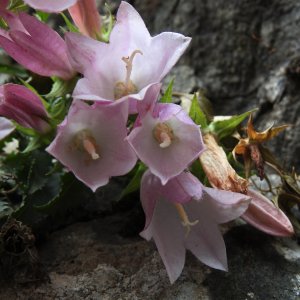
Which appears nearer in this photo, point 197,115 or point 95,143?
point 95,143

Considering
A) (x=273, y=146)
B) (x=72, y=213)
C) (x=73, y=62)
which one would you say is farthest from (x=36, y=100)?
(x=273, y=146)

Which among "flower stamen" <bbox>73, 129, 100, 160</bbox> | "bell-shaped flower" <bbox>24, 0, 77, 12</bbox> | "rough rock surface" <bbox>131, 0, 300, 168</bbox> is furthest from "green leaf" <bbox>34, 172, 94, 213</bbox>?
"rough rock surface" <bbox>131, 0, 300, 168</bbox>

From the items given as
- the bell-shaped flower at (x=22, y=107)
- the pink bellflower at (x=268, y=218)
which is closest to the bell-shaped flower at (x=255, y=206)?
the pink bellflower at (x=268, y=218)

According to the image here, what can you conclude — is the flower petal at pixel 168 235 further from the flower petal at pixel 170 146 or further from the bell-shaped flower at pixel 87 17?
the bell-shaped flower at pixel 87 17

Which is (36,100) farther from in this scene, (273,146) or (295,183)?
(273,146)

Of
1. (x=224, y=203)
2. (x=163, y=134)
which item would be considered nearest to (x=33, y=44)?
(x=163, y=134)

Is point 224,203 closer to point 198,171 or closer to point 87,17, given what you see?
point 198,171
